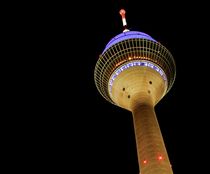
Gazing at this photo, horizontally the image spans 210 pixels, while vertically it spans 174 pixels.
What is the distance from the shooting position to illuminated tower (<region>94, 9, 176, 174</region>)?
32.1 m

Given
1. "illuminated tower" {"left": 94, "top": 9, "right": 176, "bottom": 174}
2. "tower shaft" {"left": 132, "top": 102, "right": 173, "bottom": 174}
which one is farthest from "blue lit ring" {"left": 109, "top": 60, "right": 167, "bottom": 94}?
"tower shaft" {"left": 132, "top": 102, "right": 173, "bottom": 174}

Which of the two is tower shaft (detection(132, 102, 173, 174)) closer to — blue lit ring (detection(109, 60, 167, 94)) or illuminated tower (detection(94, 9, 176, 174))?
illuminated tower (detection(94, 9, 176, 174))

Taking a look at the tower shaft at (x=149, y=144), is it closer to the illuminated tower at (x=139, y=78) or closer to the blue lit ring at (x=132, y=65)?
the illuminated tower at (x=139, y=78)

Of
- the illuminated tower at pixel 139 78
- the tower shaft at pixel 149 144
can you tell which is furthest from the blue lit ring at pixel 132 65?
the tower shaft at pixel 149 144

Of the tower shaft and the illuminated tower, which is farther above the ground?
the illuminated tower

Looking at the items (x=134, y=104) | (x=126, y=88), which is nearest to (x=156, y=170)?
(x=134, y=104)

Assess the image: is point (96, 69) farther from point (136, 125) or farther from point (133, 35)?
point (136, 125)

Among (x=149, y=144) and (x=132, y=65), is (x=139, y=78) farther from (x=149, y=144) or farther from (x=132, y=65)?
(x=149, y=144)

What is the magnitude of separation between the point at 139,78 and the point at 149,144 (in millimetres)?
8651

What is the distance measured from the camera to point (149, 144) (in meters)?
30.4

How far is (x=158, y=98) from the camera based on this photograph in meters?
37.8

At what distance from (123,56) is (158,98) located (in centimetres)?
632

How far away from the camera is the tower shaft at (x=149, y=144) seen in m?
29.0

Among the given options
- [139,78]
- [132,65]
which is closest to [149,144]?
[139,78]
